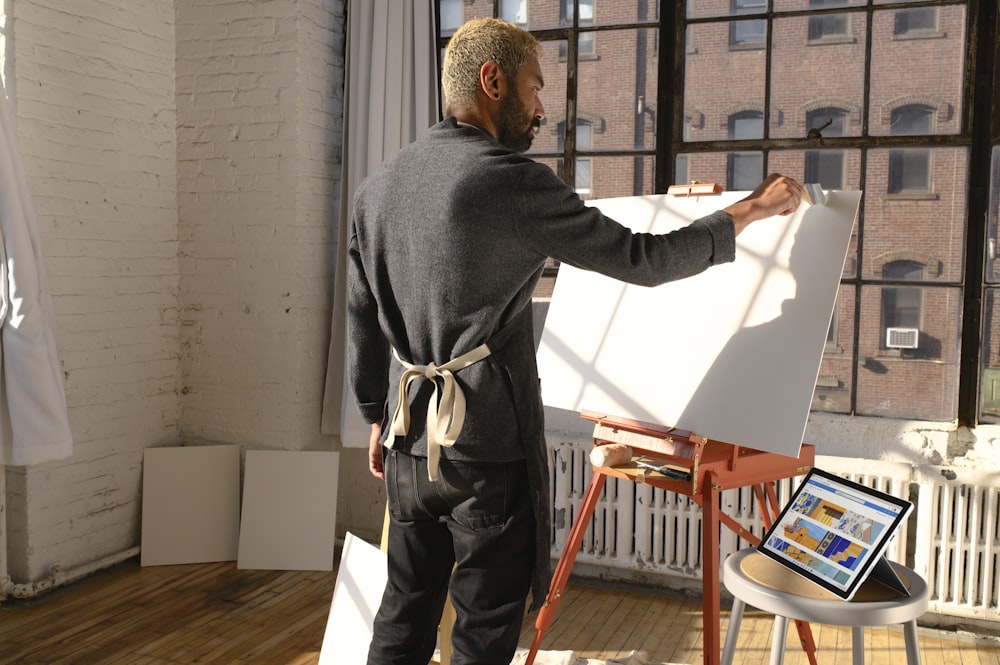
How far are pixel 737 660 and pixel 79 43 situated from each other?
3011 mm

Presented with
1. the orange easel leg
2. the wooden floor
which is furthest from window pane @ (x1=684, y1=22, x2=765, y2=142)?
the wooden floor

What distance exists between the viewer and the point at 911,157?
3041mm

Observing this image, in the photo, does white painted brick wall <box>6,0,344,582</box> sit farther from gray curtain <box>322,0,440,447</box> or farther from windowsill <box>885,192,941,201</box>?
windowsill <box>885,192,941,201</box>

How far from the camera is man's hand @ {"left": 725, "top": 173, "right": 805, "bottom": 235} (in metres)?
1.84

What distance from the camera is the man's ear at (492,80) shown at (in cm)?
163

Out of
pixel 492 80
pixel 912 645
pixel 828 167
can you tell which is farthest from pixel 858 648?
pixel 828 167

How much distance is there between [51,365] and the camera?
2922 mm

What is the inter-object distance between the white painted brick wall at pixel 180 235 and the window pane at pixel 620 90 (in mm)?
1021

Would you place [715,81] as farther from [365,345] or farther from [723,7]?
[365,345]

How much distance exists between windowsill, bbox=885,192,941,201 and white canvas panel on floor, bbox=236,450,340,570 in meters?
2.22

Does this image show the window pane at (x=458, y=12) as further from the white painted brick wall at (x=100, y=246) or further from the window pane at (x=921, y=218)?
the window pane at (x=921, y=218)

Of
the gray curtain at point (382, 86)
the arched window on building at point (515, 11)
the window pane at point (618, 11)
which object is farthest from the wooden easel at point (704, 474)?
the arched window on building at point (515, 11)

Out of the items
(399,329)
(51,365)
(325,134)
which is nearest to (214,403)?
(51,365)

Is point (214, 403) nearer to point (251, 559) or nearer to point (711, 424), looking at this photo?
point (251, 559)
